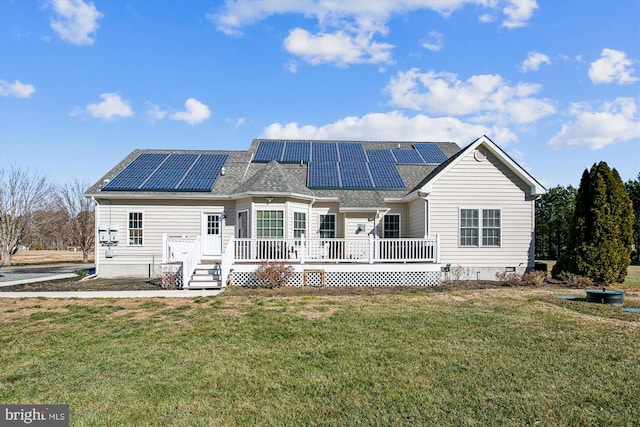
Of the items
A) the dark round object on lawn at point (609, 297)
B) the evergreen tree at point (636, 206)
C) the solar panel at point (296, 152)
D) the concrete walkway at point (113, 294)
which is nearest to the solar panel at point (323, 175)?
the solar panel at point (296, 152)

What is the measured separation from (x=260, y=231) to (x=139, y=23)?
30.4ft

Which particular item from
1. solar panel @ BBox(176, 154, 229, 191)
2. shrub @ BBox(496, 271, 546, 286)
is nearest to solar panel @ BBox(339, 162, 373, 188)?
solar panel @ BBox(176, 154, 229, 191)

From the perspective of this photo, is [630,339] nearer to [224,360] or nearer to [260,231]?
[224,360]

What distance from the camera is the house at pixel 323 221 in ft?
47.1

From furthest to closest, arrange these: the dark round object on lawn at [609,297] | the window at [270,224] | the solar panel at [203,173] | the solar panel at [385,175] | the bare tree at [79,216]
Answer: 1. the bare tree at [79,216]
2. the solar panel at [385,175]
3. the solar panel at [203,173]
4. the window at [270,224]
5. the dark round object on lawn at [609,297]

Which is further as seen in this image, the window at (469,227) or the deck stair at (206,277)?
the window at (469,227)

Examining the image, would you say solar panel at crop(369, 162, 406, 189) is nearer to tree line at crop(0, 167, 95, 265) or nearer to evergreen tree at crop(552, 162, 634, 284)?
evergreen tree at crop(552, 162, 634, 284)

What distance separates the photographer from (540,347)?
6359 millimetres

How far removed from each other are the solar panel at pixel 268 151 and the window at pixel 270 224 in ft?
18.0

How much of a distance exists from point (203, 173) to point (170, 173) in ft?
5.02

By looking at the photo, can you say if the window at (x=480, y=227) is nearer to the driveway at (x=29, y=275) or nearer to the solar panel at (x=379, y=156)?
the solar panel at (x=379, y=156)

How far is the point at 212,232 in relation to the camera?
17344 millimetres

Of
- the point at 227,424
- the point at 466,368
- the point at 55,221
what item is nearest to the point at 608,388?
the point at 466,368

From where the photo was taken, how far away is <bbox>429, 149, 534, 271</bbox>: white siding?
15766mm
